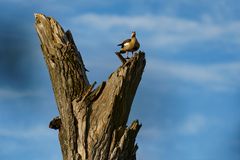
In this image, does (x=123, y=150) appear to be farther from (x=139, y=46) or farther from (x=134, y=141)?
(x=139, y=46)

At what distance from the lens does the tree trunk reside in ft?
58.5

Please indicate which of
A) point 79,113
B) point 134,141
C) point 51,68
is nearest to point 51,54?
point 51,68

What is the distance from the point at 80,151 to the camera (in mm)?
18047

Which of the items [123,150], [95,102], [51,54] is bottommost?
[123,150]

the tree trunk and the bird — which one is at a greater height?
the bird

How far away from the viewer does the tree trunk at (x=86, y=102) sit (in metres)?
17.8

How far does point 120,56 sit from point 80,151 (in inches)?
95.2

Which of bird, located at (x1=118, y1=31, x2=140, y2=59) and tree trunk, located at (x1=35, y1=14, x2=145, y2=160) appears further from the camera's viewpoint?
bird, located at (x1=118, y1=31, x2=140, y2=59)

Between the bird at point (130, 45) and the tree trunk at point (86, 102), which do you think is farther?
the bird at point (130, 45)

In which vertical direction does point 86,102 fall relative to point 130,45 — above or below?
below

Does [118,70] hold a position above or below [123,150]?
above

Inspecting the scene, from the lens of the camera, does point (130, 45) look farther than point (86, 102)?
No

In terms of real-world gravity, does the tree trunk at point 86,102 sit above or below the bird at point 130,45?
below

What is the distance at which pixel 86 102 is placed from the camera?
717 inches
